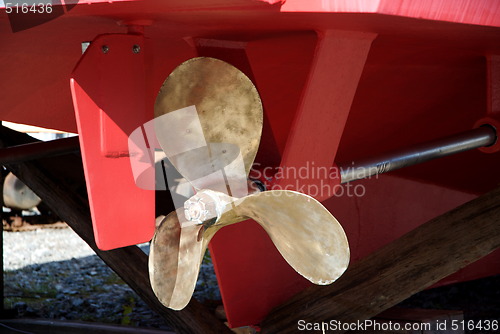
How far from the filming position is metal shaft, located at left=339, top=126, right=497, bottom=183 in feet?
7.69

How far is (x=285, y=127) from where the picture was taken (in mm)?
2877

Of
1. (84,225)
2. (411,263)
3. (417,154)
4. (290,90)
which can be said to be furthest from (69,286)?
(417,154)

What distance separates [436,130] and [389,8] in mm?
1868

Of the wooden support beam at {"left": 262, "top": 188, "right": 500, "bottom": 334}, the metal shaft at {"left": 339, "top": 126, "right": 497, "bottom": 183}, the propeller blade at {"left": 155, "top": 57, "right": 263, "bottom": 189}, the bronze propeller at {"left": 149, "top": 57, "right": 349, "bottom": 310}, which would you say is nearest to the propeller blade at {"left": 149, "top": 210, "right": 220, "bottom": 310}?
the bronze propeller at {"left": 149, "top": 57, "right": 349, "bottom": 310}

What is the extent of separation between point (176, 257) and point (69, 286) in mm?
3499

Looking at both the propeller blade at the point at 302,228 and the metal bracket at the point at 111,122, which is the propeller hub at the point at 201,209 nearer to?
the propeller blade at the point at 302,228

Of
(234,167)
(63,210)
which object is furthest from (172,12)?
(63,210)

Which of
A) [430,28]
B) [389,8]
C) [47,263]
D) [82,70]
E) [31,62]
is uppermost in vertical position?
[389,8]

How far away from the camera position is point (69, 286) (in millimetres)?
5164

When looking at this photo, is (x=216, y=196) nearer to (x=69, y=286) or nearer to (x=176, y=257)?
(x=176, y=257)

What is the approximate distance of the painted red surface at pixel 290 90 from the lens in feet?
6.08

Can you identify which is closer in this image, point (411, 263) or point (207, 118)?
point (207, 118)

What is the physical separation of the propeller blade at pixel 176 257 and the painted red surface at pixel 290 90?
0.32 ft

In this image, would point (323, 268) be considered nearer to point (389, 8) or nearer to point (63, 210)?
point (389, 8)
